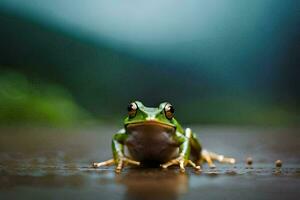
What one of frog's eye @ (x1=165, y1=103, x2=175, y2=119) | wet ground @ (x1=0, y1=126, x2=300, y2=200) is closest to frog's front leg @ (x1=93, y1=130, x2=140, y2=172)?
wet ground @ (x1=0, y1=126, x2=300, y2=200)

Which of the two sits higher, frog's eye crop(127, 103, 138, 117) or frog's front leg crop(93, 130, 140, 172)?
frog's eye crop(127, 103, 138, 117)

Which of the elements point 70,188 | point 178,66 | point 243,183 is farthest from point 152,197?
point 178,66

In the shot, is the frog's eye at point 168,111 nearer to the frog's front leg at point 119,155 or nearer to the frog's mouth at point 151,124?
the frog's mouth at point 151,124

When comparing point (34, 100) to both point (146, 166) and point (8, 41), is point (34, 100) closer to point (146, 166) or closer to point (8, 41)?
point (8, 41)

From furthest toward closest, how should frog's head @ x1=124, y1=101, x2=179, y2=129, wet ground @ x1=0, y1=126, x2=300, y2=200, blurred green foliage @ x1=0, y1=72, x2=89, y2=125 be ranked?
blurred green foliage @ x1=0, y1=72, x2=89, y2=125 < frog's head @ x1=124, y1=101, x2=179, y2=129 < wet ground @ x1=0, y1=126, x2=300, y2=200

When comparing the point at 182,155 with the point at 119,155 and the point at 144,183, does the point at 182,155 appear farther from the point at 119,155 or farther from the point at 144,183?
the point at 144,183

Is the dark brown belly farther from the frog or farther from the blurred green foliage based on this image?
the blurred green foliage
